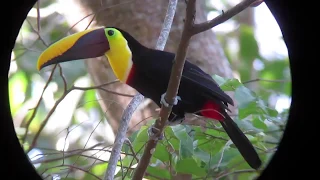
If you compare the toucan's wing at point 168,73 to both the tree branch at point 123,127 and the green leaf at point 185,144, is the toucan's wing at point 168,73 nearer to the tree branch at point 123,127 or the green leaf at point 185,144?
the tree branch at point 123,127

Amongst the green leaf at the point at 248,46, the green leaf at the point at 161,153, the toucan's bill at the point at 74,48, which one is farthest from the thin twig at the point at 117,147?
the green leaf at the point at 248,46

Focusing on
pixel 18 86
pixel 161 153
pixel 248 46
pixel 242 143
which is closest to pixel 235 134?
pixel 242 143

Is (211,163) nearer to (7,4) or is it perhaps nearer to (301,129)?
(301,129)

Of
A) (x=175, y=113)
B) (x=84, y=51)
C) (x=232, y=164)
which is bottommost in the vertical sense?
(x=232, y=164)

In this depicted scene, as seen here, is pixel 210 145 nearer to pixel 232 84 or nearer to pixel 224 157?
pixel 224 157

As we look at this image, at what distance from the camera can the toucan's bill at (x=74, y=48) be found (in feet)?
5.28

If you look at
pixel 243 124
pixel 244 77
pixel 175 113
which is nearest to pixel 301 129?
pixel 243 124

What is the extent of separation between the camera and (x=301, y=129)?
1097 mm

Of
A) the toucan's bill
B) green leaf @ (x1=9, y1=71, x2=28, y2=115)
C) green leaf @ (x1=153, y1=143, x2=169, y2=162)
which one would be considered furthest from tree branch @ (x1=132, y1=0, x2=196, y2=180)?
green leaf @ (x1=9, y1=71, x2=28, y2=115)

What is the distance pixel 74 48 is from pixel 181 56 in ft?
1.60

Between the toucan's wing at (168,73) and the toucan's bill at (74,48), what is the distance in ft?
0.52

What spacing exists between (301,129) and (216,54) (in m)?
1.20

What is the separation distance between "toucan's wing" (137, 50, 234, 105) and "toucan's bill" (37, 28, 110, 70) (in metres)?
0.16

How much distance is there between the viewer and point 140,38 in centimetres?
215
